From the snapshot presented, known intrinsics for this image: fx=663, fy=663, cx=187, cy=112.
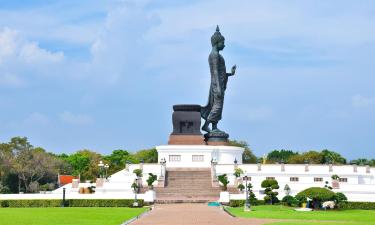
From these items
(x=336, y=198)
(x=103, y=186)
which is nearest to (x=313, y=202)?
(x=336, y=198)

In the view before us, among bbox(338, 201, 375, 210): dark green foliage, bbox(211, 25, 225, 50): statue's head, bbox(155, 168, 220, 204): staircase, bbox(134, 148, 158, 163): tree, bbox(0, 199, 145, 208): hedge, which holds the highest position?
bbox(211, 25, 225, 50): statue's head

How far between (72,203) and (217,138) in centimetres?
2217

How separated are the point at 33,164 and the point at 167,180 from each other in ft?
74.4

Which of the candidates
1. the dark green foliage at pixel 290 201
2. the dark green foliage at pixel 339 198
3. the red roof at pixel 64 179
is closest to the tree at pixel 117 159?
the red roof at pixel 64 179

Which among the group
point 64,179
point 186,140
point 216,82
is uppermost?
point 216,82

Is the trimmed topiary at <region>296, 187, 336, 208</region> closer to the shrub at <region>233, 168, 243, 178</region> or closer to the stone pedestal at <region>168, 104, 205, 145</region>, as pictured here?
the shrub at <region>233, 168, 243, 178</region>

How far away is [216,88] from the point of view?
2584 inches

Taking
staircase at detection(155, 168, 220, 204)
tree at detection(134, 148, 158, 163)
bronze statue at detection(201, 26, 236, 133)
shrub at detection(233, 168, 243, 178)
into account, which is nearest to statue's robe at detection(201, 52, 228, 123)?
bronze statue at detection(201, 26, 236, 133)

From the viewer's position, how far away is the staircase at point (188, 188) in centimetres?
4656

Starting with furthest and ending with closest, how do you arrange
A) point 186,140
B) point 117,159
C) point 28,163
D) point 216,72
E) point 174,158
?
point 117,159
point 28,163
point 216,72
point 186,140
point 174,158

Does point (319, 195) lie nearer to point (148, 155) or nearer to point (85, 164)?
point (85, 164)

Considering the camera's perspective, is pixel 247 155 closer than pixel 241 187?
No

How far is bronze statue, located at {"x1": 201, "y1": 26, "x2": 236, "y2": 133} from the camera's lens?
6525 centimetres

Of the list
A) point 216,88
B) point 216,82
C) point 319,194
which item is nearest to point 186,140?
point 216,88
